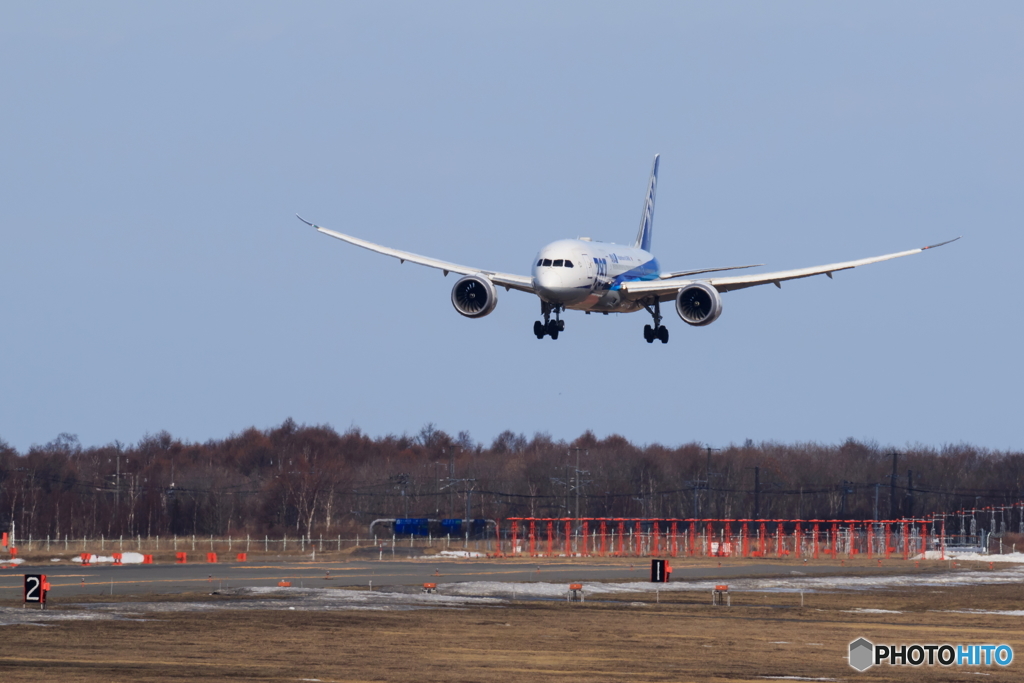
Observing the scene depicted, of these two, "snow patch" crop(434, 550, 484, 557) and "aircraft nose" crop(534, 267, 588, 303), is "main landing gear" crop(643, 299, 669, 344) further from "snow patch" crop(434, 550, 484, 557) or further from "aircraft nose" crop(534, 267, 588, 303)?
"snow patch" crop(434, 550, 484, 557)

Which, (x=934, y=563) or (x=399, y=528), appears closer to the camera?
(x=934, y=563)

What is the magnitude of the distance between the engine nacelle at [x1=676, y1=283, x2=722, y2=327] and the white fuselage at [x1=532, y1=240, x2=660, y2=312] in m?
2.78

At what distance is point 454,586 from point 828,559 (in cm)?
→ 5508

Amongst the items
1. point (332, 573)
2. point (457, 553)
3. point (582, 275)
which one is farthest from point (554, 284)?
point (457, 553)

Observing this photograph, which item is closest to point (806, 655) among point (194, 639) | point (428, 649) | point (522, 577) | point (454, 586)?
point (428, 649)

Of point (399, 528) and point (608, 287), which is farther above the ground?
point (608, 287)

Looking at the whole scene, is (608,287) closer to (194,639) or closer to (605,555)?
(194,639)

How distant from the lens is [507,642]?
40062mm

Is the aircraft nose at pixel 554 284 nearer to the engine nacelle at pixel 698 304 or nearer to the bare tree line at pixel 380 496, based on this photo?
the engine nacelle at pixel 698 304

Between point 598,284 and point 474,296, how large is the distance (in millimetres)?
5018

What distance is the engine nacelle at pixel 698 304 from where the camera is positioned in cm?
5478

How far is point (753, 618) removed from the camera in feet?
164

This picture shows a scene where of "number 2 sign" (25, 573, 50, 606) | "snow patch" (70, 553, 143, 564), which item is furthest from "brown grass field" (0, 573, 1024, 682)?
"snow patch" (70, 553, 143, 564)

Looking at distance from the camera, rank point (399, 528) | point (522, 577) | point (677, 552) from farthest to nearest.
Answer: point (399, 528) < point (677, 552) < point (522, 577)
